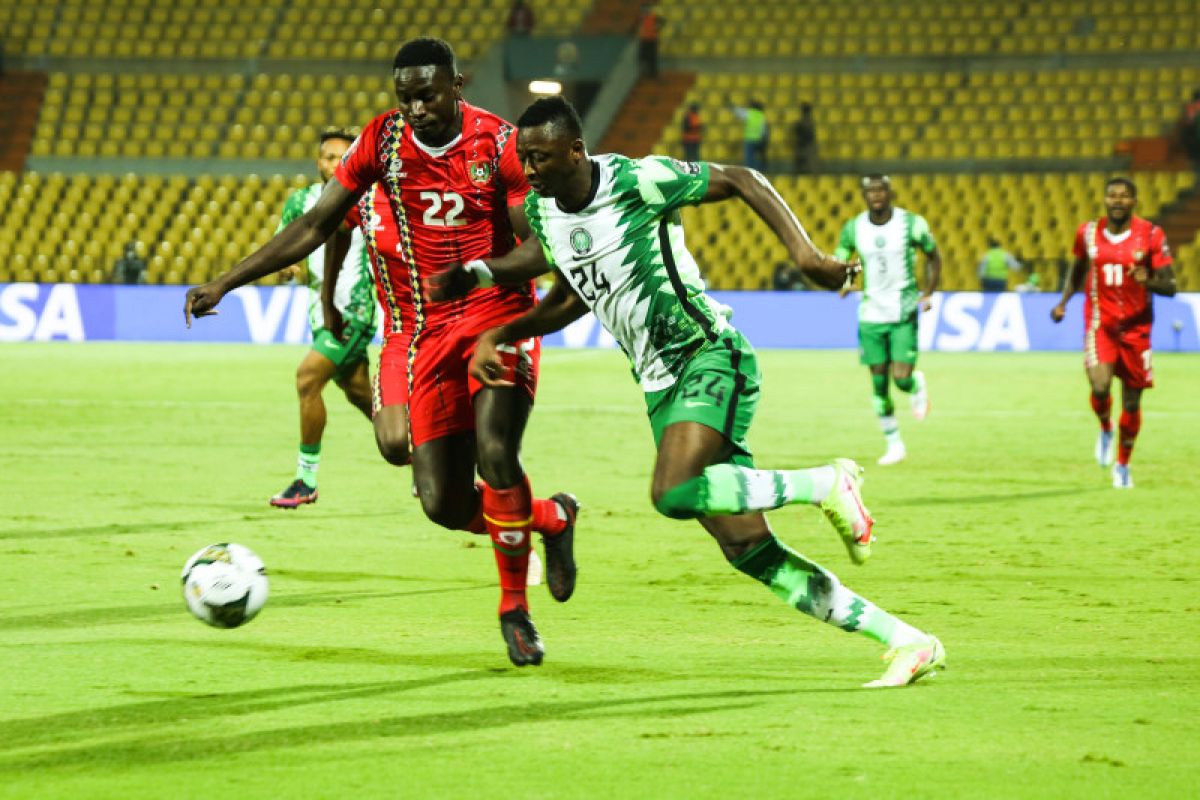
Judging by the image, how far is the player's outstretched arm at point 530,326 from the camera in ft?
20.7

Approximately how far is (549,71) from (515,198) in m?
30.8

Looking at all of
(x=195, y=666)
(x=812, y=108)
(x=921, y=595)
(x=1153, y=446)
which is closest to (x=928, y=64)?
(x=812, y=108)

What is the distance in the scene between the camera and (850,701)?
5.87 meters

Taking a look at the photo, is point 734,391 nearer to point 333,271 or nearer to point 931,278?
point 333,271

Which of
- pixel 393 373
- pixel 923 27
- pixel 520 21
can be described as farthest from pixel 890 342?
pixel 520 21

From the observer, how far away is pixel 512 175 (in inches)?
277

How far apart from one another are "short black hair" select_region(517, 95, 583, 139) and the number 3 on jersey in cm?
100

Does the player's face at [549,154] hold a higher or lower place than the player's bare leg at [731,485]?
higher

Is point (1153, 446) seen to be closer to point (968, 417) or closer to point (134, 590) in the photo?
point (968, 417)

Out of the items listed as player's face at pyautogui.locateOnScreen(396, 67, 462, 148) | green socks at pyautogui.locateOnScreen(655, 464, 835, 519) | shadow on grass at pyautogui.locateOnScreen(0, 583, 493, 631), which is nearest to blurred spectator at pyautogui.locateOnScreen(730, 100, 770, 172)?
shadow on grass at pyautogui.locateOnScreen(0, 583, 493, 631)

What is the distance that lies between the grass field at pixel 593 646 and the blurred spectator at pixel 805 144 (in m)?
19.3

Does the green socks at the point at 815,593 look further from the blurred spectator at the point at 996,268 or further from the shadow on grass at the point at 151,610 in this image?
the blurred spectator at the point at 996,268

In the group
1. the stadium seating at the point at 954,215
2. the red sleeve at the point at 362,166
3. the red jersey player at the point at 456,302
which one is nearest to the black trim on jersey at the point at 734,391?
the red jersey player at the point at 456,302

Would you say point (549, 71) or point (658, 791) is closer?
point (658, 791)
